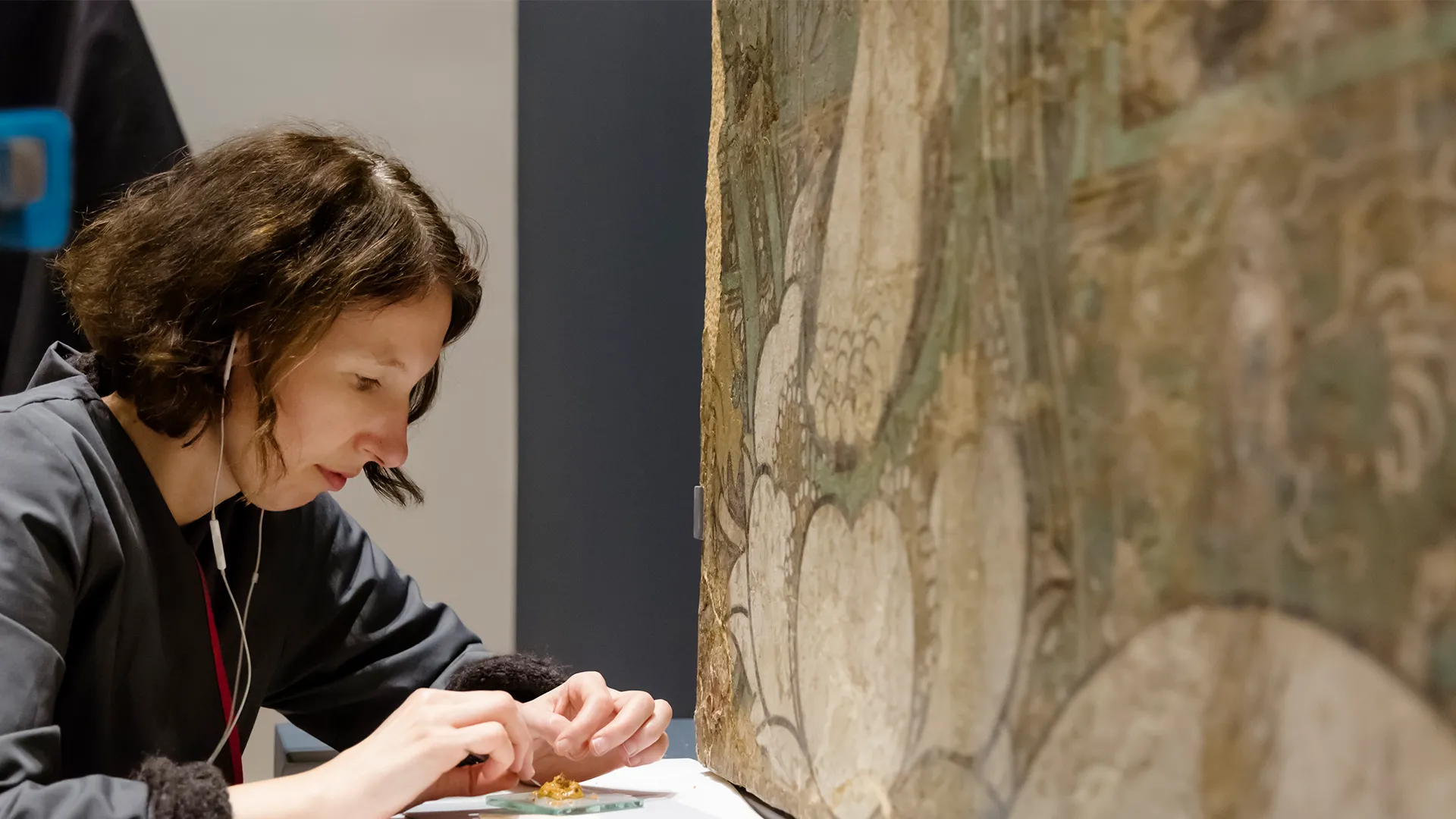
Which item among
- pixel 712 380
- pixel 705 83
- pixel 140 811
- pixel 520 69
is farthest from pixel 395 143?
pixel 140 811

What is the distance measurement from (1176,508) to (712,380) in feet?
2.05

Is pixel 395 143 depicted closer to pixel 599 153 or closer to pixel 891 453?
pixel 599 153

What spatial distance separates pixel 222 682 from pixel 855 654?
557 mm

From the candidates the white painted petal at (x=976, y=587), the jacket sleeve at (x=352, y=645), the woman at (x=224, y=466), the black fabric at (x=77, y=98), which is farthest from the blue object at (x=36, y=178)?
the white painted petal at (x=976, y=587)

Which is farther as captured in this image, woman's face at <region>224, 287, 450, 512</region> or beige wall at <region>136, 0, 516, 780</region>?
beige wall at <region>136, 0, 516, 780</region>

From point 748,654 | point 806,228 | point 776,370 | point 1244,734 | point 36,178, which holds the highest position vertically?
point 36,178

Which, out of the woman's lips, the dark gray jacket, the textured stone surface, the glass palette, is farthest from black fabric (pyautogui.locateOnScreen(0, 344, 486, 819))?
the textured stone surface

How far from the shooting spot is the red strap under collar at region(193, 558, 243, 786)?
1.03m

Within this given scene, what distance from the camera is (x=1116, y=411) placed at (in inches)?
21.9

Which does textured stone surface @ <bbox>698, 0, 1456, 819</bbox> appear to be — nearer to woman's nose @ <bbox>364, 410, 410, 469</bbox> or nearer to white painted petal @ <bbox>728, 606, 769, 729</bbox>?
white painted petal @ <bbox>728, 606, 769, 729</bbox>

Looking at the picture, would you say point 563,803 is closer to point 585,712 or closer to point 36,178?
point 585,712

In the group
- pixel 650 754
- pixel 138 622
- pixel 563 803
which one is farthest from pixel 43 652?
pixel 650 754

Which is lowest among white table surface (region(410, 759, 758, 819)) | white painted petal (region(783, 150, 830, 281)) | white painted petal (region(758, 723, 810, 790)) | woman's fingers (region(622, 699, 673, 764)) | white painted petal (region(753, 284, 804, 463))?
white table surface (region(410, 759, 758, 819))

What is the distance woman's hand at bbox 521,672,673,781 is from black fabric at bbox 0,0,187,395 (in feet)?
3.12
